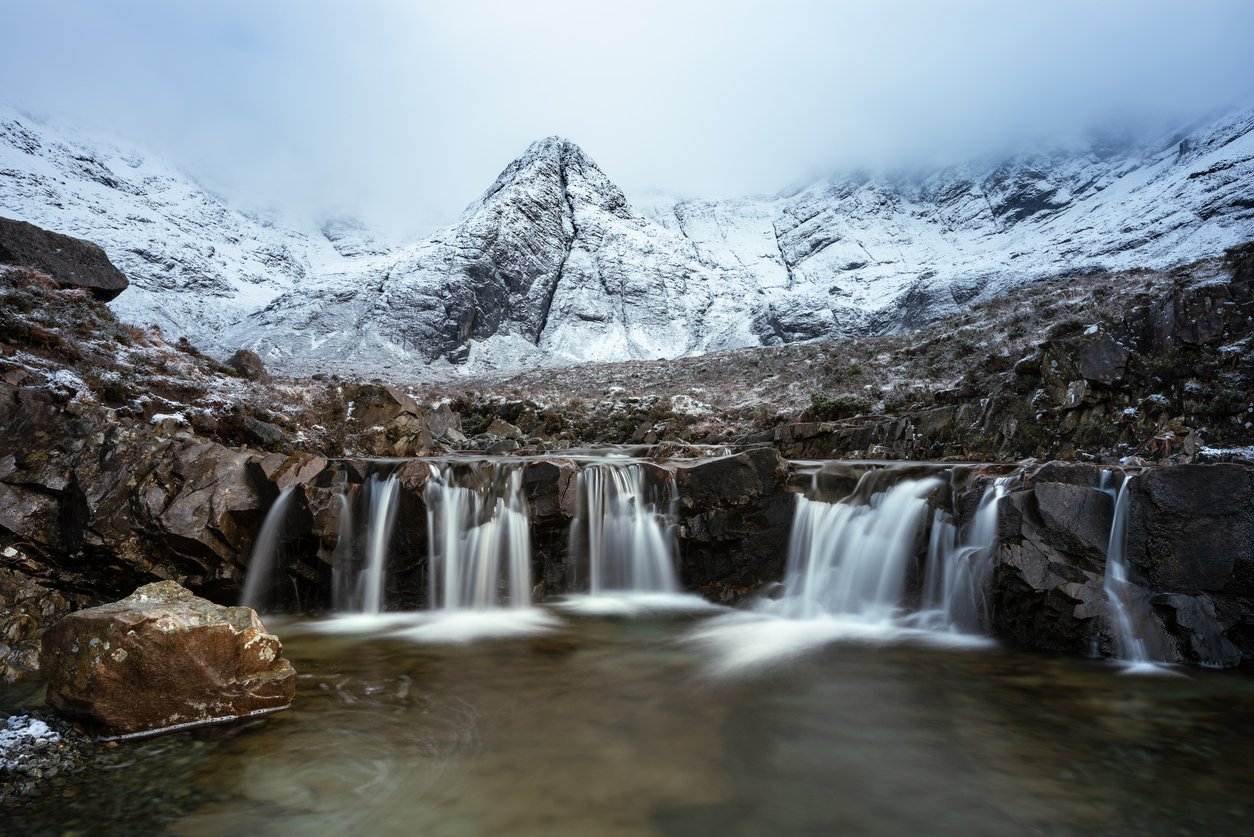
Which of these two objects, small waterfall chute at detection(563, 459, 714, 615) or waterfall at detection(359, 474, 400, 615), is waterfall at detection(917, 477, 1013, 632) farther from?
waterfall at detection(359, 474, 400, 615)

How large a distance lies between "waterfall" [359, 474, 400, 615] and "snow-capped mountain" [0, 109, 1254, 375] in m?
→ 36.6

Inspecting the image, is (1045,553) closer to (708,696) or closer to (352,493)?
(708,696)

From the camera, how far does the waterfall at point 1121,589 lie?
5891 mm

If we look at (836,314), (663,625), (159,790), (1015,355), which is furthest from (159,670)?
(836,314)

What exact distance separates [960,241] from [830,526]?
75.1 m

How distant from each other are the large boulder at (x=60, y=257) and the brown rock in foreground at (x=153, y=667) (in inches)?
513

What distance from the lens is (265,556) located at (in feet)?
26.3

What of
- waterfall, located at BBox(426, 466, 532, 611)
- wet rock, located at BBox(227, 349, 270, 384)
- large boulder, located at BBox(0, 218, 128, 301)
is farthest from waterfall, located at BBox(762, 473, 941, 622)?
large boulder, located at BBox(0, 218, 128, 301)

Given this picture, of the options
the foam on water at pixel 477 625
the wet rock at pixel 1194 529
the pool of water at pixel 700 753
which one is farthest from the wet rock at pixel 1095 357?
the foam on water at pixel 477 625

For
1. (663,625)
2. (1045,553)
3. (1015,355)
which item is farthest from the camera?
(1015,355)

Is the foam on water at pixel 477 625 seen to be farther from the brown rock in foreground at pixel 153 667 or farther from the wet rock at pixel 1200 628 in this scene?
the wet rock at pixel 1200 628

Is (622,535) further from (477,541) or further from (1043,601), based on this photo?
(1043,601)

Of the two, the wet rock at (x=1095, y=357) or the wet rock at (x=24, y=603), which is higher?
the wet rock at (x=1095, y=357)

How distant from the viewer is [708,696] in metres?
5.39
